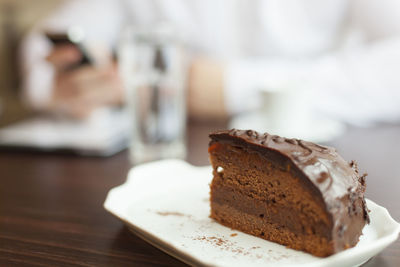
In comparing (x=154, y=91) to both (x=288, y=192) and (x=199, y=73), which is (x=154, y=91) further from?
(x=288, y=192)

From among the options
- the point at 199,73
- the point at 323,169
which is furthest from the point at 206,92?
the point at 323,169

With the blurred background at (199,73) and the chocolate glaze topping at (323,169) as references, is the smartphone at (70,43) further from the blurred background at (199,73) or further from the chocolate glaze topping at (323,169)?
the chocolate glaze topping at (323,169)

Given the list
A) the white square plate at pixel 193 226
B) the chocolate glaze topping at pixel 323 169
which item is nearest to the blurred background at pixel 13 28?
the white square plate at pixel 193 226

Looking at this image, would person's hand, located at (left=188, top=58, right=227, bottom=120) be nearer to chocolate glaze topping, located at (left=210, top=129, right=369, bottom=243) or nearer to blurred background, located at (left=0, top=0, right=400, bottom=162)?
blurred background, located at (left=0, top=0, right=400, bottom=162)

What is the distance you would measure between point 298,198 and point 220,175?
0.21 m

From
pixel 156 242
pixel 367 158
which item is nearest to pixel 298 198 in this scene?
pixel 156 242

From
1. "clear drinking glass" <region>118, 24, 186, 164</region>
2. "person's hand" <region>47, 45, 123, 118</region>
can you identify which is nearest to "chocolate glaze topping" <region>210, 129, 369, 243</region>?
"clear drinking glass" <region>118, 24, 186, 164</region>

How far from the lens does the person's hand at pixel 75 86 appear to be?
1.59 meters

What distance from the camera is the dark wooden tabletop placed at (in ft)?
2.56

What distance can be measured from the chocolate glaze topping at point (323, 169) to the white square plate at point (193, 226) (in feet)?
0.21

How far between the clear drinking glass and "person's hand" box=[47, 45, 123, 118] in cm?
22

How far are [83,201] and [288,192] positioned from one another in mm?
527

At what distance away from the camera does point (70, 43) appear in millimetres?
1558

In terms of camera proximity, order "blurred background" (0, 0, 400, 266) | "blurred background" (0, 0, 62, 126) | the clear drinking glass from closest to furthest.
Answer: "blurred background" (0, 0, 400, 266)
the clear drinking glass
"blurred background" (0, 0, 62, 126)
